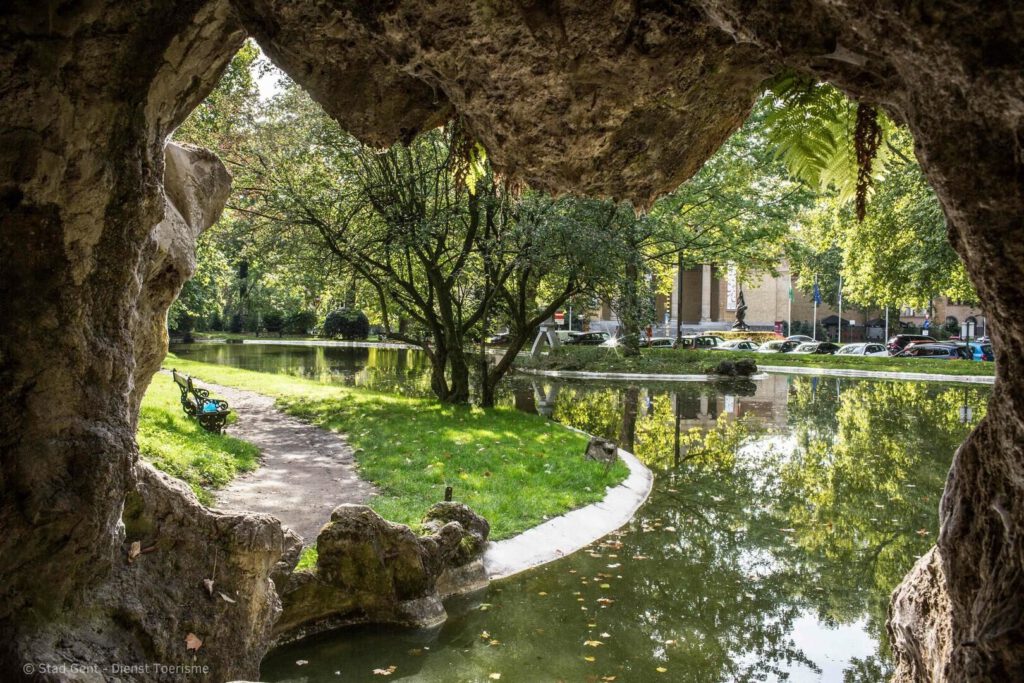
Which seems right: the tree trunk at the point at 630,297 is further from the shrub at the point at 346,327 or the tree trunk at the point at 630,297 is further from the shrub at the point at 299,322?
the shrub at the point at 299,322

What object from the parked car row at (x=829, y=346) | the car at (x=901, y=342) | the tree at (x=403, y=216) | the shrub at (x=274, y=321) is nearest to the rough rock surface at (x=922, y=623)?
the tree at (x=403, y=216)

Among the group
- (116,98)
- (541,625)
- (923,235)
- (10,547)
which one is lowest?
(541,625)

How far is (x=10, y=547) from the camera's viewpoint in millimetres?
2861

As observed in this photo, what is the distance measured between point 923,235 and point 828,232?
5.79 meters

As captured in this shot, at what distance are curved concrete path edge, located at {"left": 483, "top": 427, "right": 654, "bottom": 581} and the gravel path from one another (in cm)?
222

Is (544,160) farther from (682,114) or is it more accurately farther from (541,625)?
(541,625)

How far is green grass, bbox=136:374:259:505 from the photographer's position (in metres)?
9.16

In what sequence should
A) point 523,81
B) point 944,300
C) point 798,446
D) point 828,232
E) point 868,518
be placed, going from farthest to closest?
point 944,300 < point 828,232 < point 798,446 < point 868,518 < point 523,81

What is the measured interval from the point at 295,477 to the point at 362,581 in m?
4.63

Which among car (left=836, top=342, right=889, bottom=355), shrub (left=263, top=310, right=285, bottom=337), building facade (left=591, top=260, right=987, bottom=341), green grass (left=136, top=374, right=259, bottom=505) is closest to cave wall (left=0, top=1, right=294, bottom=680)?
green grass (left=136, top=374, right=259, bottom=505)

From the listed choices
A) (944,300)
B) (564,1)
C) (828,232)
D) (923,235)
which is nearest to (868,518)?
(564,1)

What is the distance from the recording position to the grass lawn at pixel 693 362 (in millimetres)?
29156

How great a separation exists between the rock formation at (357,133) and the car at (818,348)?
41376 mm

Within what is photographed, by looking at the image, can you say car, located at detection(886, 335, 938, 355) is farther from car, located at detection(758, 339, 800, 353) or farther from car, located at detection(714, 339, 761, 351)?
car, located at detection(714, 339, 761, 351)
